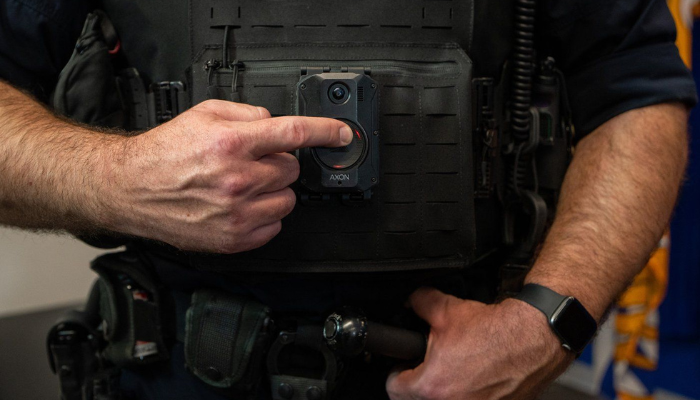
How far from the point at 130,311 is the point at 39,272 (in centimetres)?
136

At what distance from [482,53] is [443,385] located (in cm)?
51

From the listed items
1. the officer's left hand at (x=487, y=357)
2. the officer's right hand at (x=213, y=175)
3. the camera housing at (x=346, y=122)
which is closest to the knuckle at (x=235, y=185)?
the officer's right hand at (x=213, y=175)

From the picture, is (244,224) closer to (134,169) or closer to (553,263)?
(134,169)

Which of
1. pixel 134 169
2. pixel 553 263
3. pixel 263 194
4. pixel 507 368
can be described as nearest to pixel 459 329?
pixel 507 368

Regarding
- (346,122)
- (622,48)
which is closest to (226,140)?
(346,122)

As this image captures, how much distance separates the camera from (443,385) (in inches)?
28.1

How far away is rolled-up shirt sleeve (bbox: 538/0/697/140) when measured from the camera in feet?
2.90

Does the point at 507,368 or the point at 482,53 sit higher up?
the point at 482,53

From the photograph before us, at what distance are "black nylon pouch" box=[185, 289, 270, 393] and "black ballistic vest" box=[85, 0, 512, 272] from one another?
0.26 feet

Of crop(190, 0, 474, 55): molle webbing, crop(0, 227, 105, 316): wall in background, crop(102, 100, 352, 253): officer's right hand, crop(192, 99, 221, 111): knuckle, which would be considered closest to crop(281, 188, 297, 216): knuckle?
crop(102, 100, 352, 253): officer's right hand

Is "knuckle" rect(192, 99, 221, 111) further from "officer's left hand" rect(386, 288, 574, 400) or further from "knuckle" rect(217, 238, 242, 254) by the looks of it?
"officer's left hand" rect(386, 288, 574, 400)

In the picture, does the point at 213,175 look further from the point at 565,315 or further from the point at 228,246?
the point at 565,315

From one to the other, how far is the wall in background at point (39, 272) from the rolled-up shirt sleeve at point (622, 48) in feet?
5.44

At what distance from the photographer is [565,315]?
754mm
